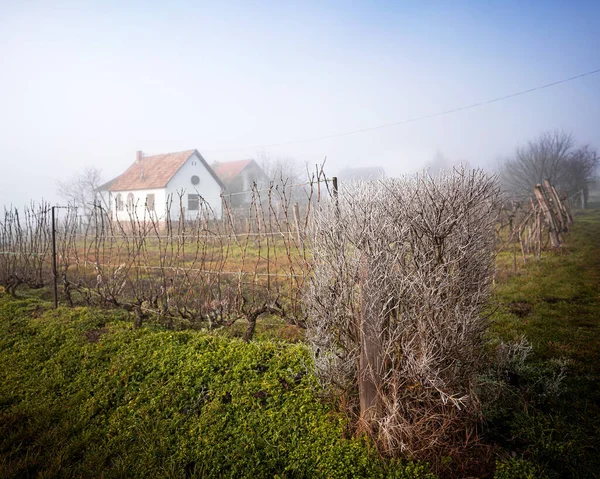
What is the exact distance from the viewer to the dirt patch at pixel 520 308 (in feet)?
19.2

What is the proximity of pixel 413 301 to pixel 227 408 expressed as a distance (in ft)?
6.56

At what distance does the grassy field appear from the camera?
275 cm

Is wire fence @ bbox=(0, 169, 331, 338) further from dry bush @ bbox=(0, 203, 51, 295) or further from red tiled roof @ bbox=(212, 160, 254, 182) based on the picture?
red tiled roof @ bbox=(212, 160, 254, 182)

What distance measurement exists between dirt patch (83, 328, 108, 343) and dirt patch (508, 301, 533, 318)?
6.31m

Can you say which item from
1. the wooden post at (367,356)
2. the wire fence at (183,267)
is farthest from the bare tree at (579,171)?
the wooden post at (367,356)

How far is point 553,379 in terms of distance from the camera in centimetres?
337

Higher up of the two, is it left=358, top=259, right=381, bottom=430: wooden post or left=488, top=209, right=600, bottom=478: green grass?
left=358, top=259, right=381, bottom=430: wooden post

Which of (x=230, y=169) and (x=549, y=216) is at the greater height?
(x=230, y=169)

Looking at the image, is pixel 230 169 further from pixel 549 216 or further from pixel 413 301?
pixel 413 301

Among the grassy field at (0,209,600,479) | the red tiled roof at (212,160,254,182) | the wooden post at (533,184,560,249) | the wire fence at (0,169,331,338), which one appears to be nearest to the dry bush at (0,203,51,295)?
the wire fence at (0,169,331,338)

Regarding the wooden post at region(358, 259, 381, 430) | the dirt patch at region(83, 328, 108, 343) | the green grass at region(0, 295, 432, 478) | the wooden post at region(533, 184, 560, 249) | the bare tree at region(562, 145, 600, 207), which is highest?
the bare tree at region(562, 145, 600, 207)

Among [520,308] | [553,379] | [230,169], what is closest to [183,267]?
[553,379]

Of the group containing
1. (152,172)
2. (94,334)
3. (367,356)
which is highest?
(152,172)

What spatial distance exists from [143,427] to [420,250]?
292 centimetres
